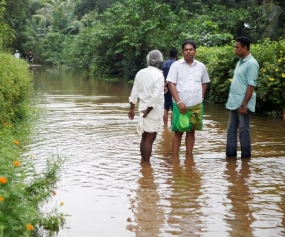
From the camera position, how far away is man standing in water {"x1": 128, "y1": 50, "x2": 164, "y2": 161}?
25.9 feet

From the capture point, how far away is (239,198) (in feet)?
20.7

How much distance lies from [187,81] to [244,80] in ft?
2.71

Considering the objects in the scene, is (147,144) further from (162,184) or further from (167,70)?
(167,70)

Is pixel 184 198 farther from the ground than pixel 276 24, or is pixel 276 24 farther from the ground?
pixel 276 24

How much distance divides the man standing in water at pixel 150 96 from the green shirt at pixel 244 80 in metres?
1.12

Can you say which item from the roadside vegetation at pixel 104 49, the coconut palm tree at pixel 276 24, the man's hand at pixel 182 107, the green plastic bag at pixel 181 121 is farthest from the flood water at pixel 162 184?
the coconut palm tree at pixel 276 24

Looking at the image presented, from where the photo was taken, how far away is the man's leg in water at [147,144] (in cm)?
814

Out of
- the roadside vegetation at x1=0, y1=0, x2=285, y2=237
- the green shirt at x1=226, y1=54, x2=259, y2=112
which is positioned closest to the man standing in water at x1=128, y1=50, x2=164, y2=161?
the green shirt at x1=226, y1=54, x2=259, y2=112

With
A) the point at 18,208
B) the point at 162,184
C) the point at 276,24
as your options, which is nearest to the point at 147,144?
the point at 162,184

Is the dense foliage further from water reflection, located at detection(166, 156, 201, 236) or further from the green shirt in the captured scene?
water reflection, located at detection(166, 156, 201, 236)

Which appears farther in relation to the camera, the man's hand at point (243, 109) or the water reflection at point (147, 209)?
the man's hand at point (243, 109)

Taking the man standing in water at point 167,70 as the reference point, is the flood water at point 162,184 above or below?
below

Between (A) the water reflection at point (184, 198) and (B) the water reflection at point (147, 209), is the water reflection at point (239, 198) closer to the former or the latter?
(A) the water reflection at point (184, 198)

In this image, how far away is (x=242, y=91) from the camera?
823 centimetres
